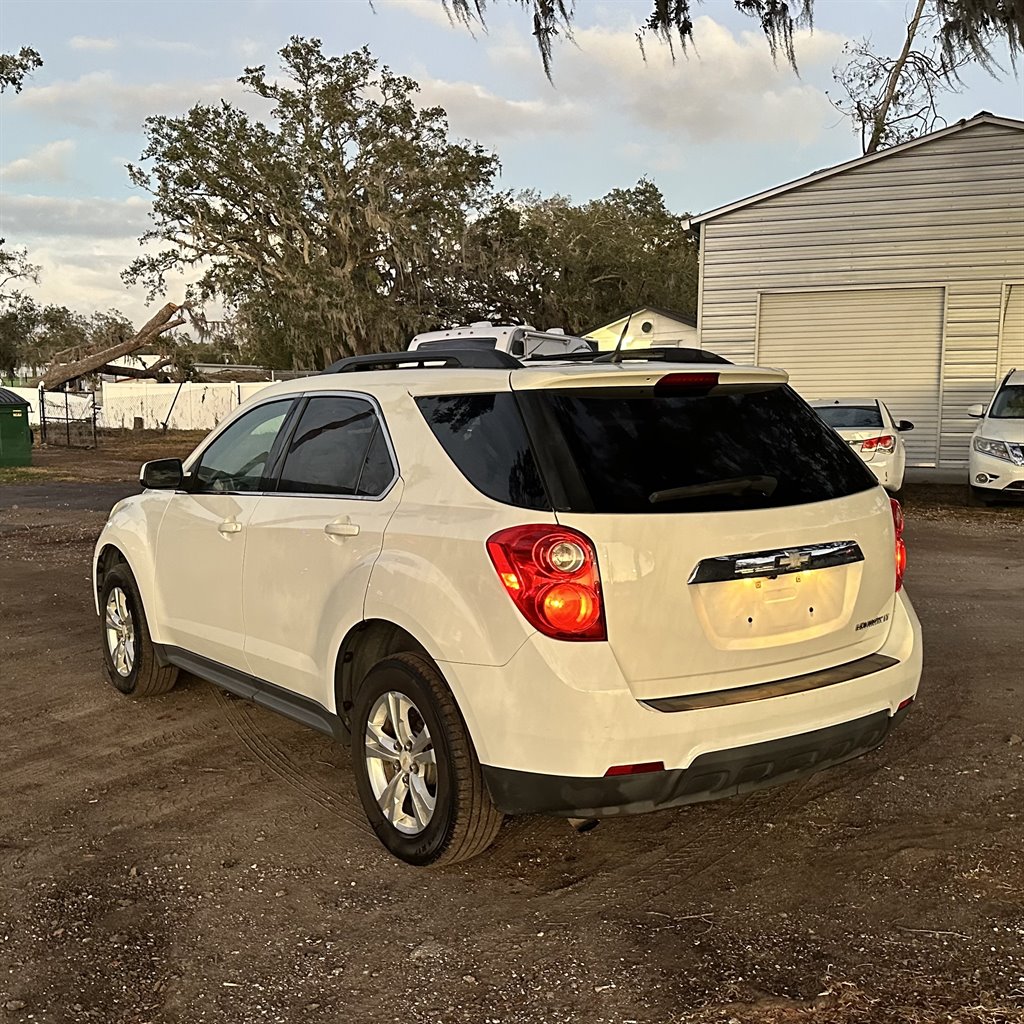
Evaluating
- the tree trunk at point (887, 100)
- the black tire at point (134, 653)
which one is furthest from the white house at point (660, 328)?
the black tire at point (134, 653)

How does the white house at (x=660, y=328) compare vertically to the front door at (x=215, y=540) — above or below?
above

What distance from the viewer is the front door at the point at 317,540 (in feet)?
12.1

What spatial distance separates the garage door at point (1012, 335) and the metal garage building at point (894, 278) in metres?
0.02

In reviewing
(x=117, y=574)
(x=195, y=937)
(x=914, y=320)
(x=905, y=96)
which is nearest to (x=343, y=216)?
(x=905, y=96)

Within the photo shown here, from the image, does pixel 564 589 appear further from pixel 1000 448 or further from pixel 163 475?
pixel 1000 448

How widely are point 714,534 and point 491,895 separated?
54.6 inches

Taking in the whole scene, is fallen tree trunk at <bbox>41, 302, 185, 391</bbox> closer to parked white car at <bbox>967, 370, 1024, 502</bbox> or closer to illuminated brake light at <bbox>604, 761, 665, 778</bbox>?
parked white car at <bbox>967, 370, 1024, 502</bbox>

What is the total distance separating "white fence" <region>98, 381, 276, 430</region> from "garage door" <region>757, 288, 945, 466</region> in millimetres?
19187

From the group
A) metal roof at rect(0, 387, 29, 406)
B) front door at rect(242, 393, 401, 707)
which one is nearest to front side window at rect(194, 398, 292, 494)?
front door at rect(242, 393, 401, 707)

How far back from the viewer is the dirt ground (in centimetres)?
279

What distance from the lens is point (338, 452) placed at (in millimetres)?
4043

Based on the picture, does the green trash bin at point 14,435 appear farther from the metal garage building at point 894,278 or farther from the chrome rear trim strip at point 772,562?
the chrome rear trim strip at point 772,562

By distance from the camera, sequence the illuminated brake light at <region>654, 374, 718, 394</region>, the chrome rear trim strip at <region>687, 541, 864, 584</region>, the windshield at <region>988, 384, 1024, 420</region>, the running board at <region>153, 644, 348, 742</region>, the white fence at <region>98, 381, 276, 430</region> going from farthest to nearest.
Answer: the white fence at <region>98, 381, 276, 430</region> < the windshield at <region>988, 384, 1024, 420</region> < the running board at <region>153, 644, 348, 742</region> < the illuminated brake light at <region>654, 374, 718, 394</region> < the chrome rear trim strip at <region>687, 541, 864, 584</region>

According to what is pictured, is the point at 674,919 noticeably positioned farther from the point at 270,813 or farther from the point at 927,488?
the point at 927,488
